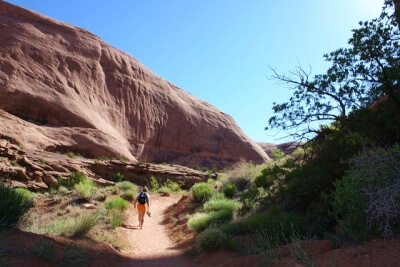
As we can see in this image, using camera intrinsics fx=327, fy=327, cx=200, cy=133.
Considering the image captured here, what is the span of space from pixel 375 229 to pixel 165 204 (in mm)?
16960

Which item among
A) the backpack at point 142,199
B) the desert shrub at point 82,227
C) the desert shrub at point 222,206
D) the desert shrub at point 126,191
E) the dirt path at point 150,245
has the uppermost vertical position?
the desert shrub at point 126,191

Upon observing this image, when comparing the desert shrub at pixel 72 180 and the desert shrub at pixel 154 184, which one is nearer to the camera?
the desert shrub at pixel 72 180

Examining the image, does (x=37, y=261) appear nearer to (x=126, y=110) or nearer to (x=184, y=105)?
(x=126, y=110)

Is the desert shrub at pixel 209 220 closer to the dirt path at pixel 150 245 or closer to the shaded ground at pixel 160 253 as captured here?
the shaded ground at pixel 160 253

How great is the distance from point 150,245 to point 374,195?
7056 millimetres

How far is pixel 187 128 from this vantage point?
162ft

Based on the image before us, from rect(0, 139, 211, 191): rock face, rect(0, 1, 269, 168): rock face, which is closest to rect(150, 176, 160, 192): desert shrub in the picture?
rect(0, 139, 211, 191): rock face

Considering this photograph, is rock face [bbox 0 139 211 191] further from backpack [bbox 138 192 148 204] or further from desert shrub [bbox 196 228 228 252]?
desert shrub [bbox 196 228 228 252]

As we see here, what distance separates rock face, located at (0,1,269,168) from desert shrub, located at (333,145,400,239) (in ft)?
81.3

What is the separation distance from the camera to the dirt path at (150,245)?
311 inches

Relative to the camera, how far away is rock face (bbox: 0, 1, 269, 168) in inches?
1259

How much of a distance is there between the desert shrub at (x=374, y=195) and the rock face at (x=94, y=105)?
975 inches

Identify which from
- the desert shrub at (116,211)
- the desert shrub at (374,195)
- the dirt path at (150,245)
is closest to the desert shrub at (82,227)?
the dirt path at (150,245)

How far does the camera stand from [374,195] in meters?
4.89
